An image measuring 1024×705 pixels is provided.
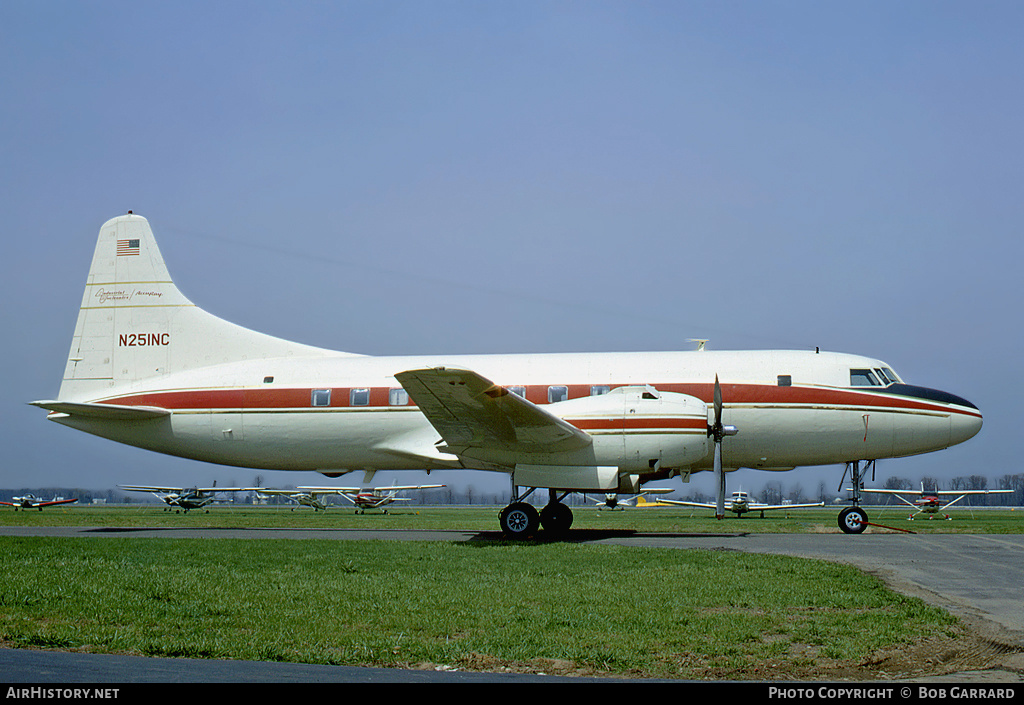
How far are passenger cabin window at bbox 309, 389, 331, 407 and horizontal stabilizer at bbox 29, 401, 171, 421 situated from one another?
14.2 ft

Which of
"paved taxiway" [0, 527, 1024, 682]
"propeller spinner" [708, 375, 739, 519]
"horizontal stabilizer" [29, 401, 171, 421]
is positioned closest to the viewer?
"paved taxiway" [0, 527, 1024, 682]

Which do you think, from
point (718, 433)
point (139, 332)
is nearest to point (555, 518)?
point (718, 433)

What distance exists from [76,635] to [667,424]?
45.3ft

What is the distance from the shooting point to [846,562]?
1395 centimetres

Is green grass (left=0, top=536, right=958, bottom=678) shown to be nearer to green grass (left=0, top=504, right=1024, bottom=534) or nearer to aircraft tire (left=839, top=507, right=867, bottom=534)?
aircraft tire (left=839, top=507, right=867, bottom=534)

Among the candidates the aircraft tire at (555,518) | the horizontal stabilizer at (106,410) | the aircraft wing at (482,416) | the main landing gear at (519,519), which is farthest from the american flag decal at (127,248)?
the aircraft tire at (555,518)

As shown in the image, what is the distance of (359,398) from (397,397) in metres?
1.12

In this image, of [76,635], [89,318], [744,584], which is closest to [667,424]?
[744,584]

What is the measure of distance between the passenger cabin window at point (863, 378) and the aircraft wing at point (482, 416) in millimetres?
7766

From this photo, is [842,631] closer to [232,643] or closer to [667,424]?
[232,643]

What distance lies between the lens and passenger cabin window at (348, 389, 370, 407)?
2202 centimetres

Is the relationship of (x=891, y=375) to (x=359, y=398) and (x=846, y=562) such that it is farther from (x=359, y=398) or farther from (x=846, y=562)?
(x=359, y=398)

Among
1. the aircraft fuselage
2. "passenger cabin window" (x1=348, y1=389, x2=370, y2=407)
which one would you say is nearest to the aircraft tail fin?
the aircraft fuselage

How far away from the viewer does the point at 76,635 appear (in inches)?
278
